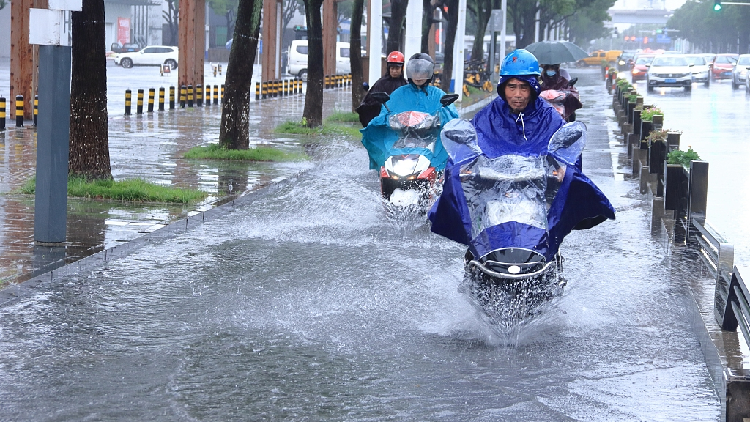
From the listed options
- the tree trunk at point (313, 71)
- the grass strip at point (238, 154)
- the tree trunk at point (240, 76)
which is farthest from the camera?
the tree trunk at point (313, 71)

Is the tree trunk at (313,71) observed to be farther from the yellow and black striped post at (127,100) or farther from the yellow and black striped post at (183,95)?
the yellow and black striped post at (183,95)

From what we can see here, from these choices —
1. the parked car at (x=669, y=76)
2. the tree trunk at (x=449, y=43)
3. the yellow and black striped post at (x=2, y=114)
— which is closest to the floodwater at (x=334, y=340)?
the yellow and black striped post at (x=2, y=114)

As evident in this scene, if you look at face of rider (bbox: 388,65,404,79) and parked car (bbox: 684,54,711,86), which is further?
parked car (bbox: 684,54,711,86)

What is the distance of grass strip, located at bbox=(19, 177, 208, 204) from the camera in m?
13.5

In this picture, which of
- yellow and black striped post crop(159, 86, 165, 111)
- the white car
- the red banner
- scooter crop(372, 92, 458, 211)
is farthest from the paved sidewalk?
the red banner

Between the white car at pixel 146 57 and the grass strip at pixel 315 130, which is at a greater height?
the white car at pixel 146 57

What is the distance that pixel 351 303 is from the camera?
334 inches

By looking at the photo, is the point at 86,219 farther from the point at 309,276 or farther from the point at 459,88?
the point at 459,88

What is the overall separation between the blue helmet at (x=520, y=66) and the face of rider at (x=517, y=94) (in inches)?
2.7

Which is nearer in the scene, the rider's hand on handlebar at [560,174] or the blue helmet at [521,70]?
the rider's hand on handlebar at [560,174]

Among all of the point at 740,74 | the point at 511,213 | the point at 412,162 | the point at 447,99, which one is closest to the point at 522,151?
the point at 511,213

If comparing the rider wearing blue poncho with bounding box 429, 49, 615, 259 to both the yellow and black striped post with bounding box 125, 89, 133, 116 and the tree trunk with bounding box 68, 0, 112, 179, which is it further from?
the yellow and black striped post with bounding box 125, 89, 133, 116

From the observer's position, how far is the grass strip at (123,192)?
13.5 meters

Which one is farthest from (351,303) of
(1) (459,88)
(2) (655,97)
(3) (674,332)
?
(2) (655,97)
